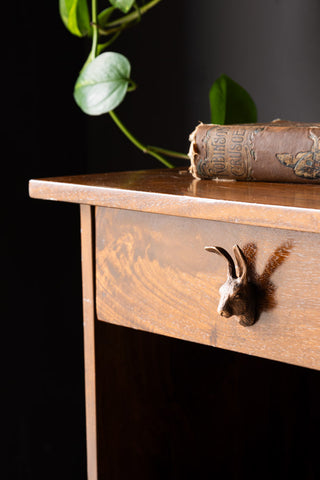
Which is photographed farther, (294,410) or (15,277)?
(15,277)

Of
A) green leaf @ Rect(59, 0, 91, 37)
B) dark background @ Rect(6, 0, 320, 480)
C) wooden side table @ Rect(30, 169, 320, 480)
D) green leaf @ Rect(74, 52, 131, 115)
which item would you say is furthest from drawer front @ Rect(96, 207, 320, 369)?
green leaf @ Rect(59, 0, 91, 37)

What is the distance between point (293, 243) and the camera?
527 millimetres

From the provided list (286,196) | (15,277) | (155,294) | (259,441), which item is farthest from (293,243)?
(15,277)

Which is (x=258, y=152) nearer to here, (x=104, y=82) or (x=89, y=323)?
(x=89, y=323)

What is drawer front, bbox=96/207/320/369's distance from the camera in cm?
53

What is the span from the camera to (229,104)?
0.92 meters

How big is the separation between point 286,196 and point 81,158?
0.86 meters

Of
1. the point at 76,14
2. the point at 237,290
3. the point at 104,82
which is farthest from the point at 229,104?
the point at 237,290

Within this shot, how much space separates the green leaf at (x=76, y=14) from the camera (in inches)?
39.3

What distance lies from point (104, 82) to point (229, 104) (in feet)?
0.62

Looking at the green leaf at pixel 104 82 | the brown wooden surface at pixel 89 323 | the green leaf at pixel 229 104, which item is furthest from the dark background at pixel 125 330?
the green leaf at pixel 104 82

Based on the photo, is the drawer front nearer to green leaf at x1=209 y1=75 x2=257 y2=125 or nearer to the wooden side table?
the wooden side table

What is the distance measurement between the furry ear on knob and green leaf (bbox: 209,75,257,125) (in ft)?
1.31

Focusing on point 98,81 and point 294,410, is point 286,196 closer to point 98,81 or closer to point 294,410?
point 98,81
